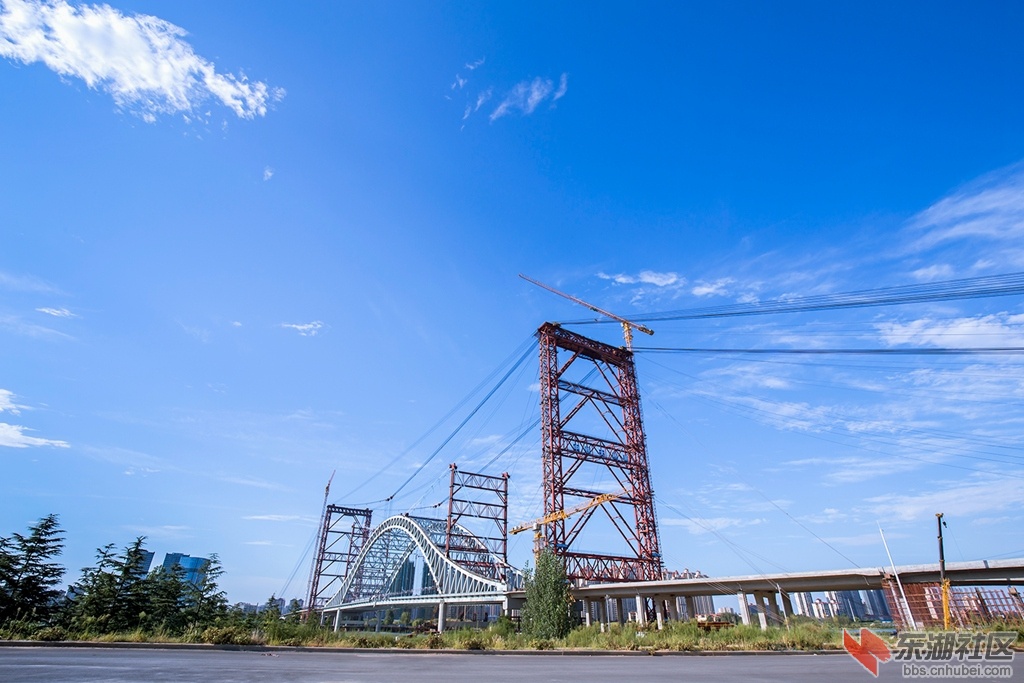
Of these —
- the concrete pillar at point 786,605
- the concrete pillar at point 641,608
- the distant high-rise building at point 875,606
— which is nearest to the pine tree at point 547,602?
the concrete pillar at point 641,608

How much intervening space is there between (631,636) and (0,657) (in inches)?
738

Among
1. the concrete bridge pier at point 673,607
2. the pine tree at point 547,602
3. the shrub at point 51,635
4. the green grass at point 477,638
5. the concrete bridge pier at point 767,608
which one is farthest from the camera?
the concrete bridge pier at point 673,607

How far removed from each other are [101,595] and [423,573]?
5042cm

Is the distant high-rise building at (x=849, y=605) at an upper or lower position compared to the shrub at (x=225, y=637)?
lower

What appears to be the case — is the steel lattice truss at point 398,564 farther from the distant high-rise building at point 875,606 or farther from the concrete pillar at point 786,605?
the distant high-rise building at point 875,606

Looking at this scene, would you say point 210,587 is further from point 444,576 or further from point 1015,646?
point 1015,646

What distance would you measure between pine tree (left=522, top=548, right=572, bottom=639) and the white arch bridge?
1680 cm

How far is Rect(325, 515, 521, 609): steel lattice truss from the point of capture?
61.2 metres

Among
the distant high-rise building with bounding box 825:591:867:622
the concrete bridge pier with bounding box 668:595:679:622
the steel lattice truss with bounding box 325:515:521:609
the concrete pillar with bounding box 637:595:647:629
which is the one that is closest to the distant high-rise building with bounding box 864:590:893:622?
the distant high-rise building with bounding box 825:591:867:622

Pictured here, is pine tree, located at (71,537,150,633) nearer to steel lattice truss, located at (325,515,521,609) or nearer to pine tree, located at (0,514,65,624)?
pine tree, located at (0,514,65,624)

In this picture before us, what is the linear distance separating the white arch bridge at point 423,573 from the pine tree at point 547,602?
1680 centimetres

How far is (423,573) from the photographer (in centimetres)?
7912

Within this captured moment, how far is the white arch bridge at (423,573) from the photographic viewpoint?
51525 millimetres

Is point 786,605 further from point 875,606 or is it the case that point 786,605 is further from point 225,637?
point 875,606
